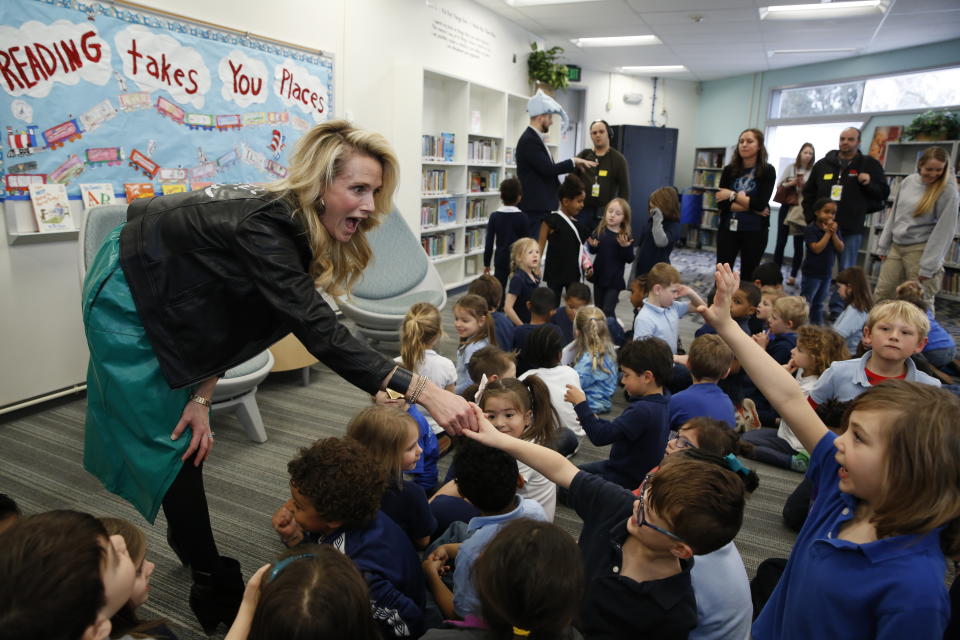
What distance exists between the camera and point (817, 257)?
5.53m

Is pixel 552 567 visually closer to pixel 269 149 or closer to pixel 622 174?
pixel 269 149

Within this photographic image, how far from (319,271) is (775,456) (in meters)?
2.63

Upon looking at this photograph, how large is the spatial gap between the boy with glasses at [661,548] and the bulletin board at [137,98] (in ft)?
11.5

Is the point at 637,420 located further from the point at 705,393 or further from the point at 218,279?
the point at 218,279

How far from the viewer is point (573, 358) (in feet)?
12.2

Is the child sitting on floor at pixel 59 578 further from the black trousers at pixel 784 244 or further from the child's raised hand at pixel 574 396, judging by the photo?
the black trousers at pixel 784 244

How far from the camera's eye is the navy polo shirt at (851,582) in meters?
0.99

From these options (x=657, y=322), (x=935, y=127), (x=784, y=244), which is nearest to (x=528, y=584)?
(x=657, y=322)

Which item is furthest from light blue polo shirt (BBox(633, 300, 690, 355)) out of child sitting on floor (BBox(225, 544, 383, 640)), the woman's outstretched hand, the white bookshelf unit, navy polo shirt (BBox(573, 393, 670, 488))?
the white bookshelf unit

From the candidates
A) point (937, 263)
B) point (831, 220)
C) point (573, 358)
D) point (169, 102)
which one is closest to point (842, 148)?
point (831, 220)

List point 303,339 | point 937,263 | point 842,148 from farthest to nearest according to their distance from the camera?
point 842,148 → point 937,263 → point 303,339

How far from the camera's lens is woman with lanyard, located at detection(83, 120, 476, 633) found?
4.67 ft

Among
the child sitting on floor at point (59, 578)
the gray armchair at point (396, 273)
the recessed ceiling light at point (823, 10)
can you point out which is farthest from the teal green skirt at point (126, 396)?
the recessed ceiling light at point (823, 10)

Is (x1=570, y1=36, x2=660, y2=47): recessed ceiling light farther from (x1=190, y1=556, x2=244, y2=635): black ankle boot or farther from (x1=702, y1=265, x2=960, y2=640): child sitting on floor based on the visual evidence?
(x1=190, y1=556, x2=244, y2=635): black ankle boot
